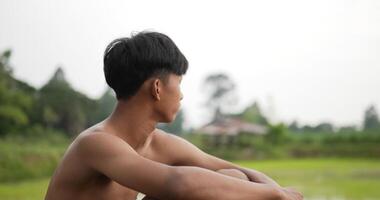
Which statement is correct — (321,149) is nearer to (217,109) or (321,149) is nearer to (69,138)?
(217,109)

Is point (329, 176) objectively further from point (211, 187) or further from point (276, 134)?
point (211, 187)

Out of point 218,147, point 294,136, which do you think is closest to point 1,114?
point 218,147

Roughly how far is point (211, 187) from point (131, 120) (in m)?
0.18

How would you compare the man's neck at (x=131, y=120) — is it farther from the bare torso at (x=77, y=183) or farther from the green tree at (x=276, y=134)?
the green tree at (x=276, y=134)

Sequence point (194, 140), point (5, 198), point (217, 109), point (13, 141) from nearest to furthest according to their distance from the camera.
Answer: point (5, 198), point (13, 141), point (194, 140), point (217, 109)

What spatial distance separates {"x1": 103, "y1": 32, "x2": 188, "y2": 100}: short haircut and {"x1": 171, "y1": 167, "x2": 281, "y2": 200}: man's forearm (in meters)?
0.16

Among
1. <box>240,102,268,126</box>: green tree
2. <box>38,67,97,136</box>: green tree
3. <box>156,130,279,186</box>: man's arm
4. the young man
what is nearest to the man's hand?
the young man

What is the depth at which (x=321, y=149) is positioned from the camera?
1304 centimetres

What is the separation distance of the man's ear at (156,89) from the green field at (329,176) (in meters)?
8.64

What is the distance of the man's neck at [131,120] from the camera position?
1.06m

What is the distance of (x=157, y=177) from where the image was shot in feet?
3.20

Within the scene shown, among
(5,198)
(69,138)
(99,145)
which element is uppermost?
(99,145)

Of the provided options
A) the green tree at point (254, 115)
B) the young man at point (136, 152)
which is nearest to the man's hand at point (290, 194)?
the young man at point (136, 152)

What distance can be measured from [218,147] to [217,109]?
4.17 ft
